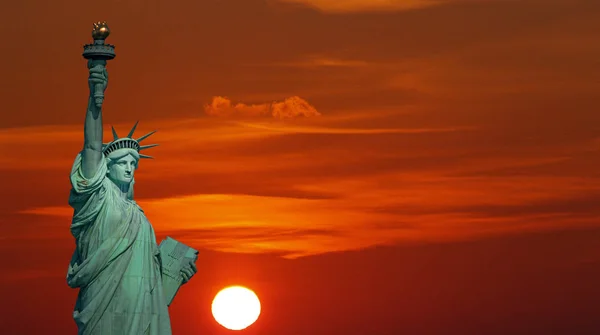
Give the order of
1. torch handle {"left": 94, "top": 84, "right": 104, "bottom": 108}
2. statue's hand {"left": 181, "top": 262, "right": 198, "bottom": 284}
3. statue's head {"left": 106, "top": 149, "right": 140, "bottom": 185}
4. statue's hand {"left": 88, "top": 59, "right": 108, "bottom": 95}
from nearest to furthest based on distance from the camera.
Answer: torch handle {"left": 94, "top": 84, "right": 104, "bottom": 108}
statue's hand {"left": 88, "top": 59, "right": 108, "bottom": 95}
statue's head {"left": 106, "top": 149, "right": 140, "bottom": 185}
statue's hand {"left": 181, "top": 262, "right": 198, "bottom": 284}

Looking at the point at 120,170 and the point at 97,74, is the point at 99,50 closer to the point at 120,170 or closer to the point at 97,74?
the point at 97,74

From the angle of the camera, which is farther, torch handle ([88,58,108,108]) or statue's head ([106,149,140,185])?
statue's head ([106,149,140,185])

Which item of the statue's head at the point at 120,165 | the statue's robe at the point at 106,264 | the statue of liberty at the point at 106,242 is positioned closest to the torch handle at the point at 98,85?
the statue of liberty at the point at 106,242

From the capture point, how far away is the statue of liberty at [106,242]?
54.4 metres

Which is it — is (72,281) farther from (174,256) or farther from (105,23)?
(105,23)

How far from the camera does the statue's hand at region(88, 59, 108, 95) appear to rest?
5422cm

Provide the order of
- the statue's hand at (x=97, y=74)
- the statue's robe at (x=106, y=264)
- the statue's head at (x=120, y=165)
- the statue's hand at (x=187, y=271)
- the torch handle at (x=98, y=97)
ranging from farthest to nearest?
the statue's hand at (x=187, y=271) → the statue's head at (x=120, y=165) → the statue's robe at (x=106, y=264) → the statue's hand at (x=97, y=74) → the torch handle at (x=98, y=97)

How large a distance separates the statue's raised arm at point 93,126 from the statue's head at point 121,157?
105 centimetres

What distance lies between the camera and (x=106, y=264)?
5494 centimetres

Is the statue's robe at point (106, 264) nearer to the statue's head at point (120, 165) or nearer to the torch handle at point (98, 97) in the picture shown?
the statue's head at point (120, 165)

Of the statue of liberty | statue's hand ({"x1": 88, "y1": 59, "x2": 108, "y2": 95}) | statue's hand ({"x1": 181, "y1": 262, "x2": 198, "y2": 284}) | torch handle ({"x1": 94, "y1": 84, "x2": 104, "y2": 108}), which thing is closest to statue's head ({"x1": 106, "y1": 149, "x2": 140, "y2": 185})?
the statue of liberty

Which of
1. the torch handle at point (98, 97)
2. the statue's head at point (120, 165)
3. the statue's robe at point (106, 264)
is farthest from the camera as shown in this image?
the statue's head at point (120, 165)

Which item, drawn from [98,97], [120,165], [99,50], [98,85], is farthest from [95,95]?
[120,165]

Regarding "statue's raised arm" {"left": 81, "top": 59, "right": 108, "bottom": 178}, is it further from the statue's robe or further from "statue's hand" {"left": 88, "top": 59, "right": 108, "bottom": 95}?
the statue's robe
